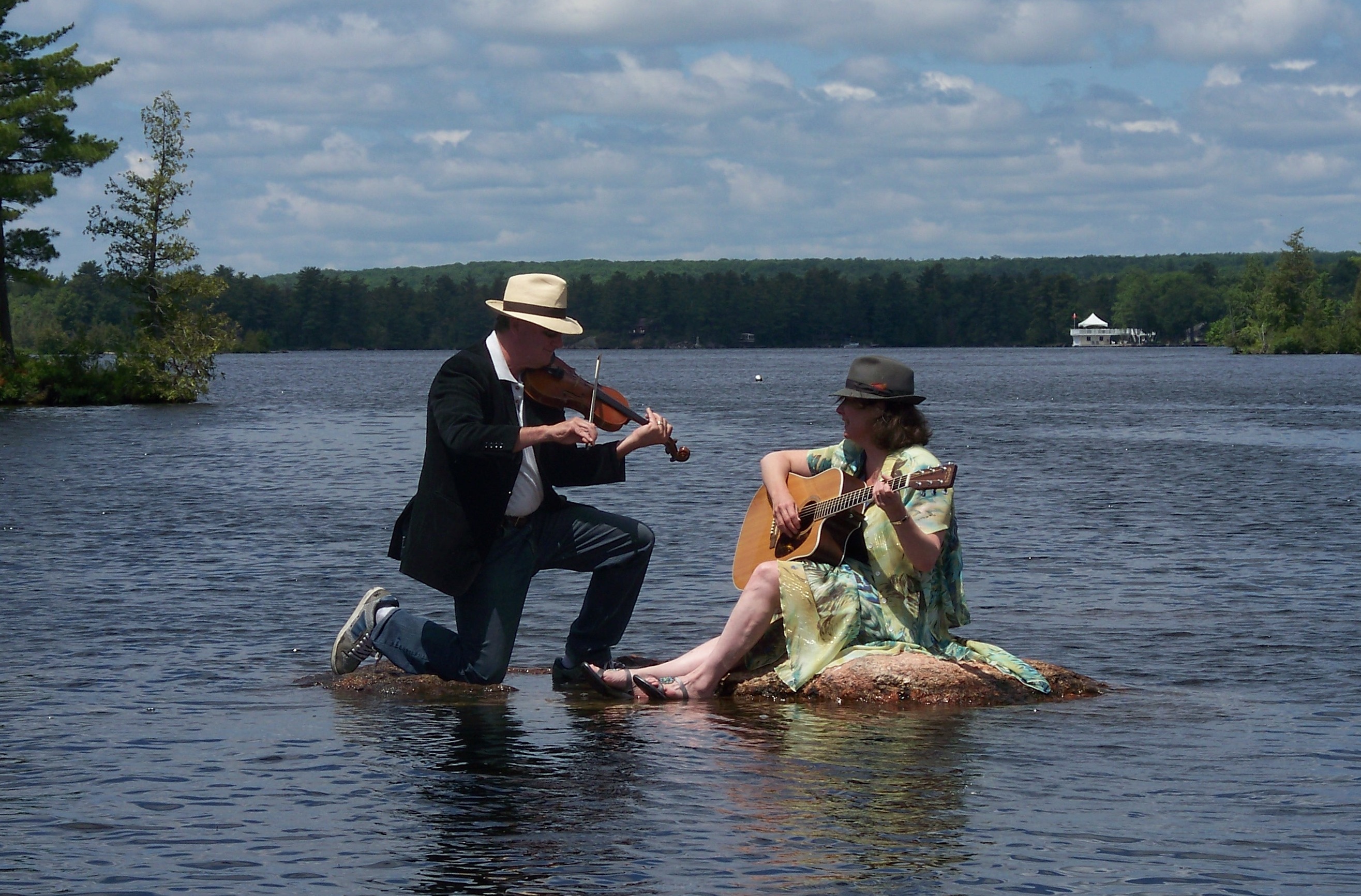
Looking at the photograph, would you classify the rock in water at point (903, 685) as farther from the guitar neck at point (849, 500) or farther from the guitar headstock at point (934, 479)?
the guitar headstock at point (934, 479)

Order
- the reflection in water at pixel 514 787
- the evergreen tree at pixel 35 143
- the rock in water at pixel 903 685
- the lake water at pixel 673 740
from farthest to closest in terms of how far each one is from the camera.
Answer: the evergreen tree at pixel 35 143 < the rock in water at pixel 903 685 < the lake water at pixel 673 740 < the reflection in water at pixel 514 787

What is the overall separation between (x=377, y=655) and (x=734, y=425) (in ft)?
130

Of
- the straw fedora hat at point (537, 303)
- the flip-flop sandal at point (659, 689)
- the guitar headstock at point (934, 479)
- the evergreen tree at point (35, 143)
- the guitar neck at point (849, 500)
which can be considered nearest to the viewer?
the guitar headstock at point (934, 479)

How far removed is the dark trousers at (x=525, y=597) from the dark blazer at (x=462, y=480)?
0.17 meters

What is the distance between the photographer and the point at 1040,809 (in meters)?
7.33

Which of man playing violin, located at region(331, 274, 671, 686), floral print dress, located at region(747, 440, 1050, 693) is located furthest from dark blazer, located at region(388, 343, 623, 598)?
floral print dress, located at region(747, 440, 1050, 693)

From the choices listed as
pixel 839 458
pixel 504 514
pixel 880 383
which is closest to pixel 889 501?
pixel 880 383

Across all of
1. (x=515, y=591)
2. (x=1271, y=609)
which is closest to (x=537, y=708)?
(x=515, y=591)

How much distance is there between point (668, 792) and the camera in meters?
7.60

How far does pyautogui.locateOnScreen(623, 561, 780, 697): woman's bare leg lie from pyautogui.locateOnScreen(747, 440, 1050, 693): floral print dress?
0.08 meters

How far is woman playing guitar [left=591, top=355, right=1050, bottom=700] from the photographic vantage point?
854 centimetres

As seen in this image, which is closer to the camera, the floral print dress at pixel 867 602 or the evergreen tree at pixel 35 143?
the floral print dress at pixel 867 602

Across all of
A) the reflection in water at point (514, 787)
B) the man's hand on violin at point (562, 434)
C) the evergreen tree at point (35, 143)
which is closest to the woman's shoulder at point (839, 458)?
the man's hand on violin at point (562, 434)

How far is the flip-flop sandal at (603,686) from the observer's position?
9609mm
